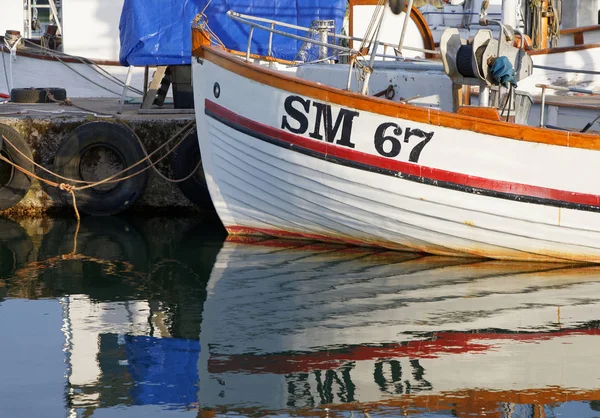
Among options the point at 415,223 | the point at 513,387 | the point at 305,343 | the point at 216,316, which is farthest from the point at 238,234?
the point at 513,387

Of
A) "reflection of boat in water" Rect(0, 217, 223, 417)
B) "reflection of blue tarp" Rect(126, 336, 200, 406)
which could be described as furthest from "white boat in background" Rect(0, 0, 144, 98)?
"reflection of blue tarp" Rect(126, 336, 200, 406)

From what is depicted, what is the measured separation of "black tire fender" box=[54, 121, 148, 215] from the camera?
12.0m

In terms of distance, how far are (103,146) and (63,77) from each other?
18.4 feet

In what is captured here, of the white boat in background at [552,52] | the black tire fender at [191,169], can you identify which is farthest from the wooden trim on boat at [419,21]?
the black tire fender at [191,169]

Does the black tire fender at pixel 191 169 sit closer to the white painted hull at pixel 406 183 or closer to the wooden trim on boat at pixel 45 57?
the white painted hull at pixel 406 183

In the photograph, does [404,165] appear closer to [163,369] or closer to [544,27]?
[163,369]

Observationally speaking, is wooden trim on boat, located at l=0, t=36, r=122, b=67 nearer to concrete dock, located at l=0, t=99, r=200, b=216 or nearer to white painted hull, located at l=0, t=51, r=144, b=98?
white painted hull, located at l=0, t=51, r=144, b=98

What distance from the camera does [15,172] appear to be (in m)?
12.1

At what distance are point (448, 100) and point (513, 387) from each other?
15.7 ft

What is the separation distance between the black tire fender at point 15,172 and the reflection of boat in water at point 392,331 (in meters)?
3.08

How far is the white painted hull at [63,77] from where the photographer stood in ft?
56.2

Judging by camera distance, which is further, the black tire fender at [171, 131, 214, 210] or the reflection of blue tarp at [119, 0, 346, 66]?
the reflection of blue tarp at [119, 0, 346, 66]

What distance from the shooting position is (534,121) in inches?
455

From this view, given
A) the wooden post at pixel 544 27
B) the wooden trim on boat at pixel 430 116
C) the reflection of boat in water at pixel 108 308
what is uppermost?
the wooden post at pixel 544 27
